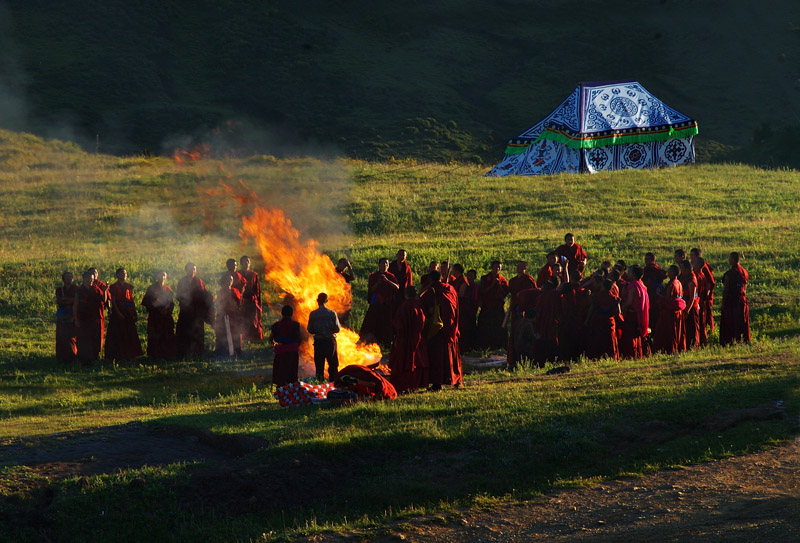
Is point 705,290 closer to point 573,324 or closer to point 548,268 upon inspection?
point 548,268

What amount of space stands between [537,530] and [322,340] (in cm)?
678

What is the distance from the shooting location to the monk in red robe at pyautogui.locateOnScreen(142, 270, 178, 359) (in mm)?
19062

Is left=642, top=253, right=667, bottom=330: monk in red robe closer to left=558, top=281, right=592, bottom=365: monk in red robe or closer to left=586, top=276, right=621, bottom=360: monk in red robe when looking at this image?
left=586, top=276, right=621, bottom=360: monk in red robe

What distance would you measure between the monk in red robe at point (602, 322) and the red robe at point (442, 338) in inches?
145

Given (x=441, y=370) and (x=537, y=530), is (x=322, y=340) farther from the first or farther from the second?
(x=537, y=530)

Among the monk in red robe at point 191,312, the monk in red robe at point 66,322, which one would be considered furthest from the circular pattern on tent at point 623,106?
the monk in red robe at point 66,322

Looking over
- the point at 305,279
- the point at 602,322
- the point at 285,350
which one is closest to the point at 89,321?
Result: the point at 305,279

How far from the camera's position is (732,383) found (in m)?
13.6

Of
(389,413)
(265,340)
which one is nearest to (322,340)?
(389,413)

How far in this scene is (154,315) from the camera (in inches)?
758

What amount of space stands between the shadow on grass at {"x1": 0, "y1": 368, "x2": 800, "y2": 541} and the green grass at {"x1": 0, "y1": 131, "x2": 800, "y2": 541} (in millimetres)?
26

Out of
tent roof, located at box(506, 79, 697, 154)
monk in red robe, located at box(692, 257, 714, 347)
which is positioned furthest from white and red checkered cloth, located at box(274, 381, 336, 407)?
tent roof, located at box(506, 79, 697, 154)

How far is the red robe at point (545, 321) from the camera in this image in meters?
17.2

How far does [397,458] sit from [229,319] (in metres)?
9.09
